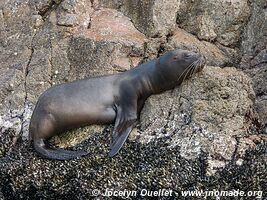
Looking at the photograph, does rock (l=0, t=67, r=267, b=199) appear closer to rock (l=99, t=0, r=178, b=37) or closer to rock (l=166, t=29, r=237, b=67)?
rock (l=166, t=29, r=237, b=67)

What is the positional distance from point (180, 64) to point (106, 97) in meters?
0.83

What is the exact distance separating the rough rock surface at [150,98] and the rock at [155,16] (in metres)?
0.01

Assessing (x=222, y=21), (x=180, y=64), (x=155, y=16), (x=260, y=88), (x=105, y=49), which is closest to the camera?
(x=180, y=64)

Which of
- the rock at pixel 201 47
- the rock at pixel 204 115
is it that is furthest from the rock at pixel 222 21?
the rock at pixel 204 115

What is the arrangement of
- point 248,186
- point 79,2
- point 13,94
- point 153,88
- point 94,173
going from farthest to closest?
1. point 79,2
2. point 13,94
3. point 153,88
4. point 94,173
5. point 248,186

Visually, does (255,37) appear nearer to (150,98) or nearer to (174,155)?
(150,98)

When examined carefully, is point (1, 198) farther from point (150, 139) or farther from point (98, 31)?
point (98, 31)

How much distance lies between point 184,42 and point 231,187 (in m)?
2.35

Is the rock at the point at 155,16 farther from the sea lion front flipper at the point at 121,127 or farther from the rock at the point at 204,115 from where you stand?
the sea lion front flipper at the point at 121,127

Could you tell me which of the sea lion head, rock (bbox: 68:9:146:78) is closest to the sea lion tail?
rock (bbox: 68:9:146:78)

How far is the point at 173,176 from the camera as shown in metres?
5.91

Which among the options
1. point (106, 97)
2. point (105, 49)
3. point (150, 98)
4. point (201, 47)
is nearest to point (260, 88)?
point (201, 47)

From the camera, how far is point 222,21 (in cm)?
801

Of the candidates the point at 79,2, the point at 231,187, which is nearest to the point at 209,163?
the point at 231,187
